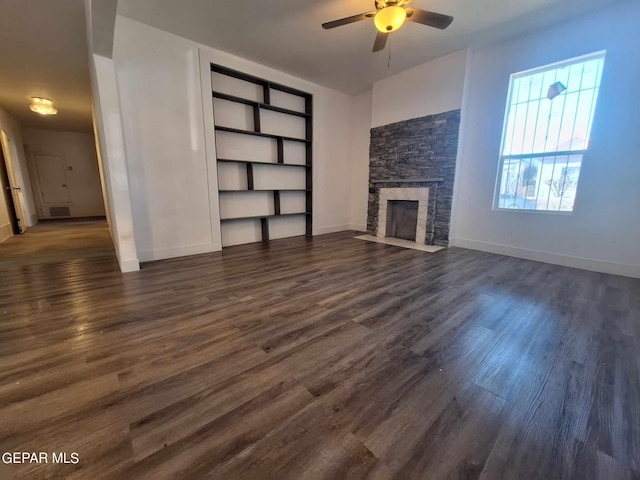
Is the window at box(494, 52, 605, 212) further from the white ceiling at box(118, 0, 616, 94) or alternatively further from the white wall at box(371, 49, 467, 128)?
the white wall at box(371, 49, 467, 128)

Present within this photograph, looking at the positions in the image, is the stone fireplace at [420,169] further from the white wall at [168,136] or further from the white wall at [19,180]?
the white wall at [19,180]

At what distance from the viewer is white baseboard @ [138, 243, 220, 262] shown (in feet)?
11.5

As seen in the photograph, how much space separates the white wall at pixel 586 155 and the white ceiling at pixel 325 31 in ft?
0.84

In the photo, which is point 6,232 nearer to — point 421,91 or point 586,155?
point 421,91

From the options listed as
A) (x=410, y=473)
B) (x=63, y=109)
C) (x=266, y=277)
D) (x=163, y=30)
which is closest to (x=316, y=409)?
(x=410, y=473)

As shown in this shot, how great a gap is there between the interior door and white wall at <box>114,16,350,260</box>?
8147mm

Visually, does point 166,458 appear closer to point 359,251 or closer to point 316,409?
point 316,409

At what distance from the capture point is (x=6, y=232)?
510 centimetres

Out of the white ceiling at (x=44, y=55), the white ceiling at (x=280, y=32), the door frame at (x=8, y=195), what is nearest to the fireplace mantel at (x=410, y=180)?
the white ceiling at (x=280, y=32)

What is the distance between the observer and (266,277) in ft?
9.37

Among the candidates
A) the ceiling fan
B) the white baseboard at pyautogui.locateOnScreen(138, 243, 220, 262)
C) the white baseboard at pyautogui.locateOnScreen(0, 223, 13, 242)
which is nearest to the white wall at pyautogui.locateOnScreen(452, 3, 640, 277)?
the ceiling fan

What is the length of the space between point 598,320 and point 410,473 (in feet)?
6.93

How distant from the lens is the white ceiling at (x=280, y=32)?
9.32ft

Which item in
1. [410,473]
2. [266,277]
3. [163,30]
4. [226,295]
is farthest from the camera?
[163,30]
